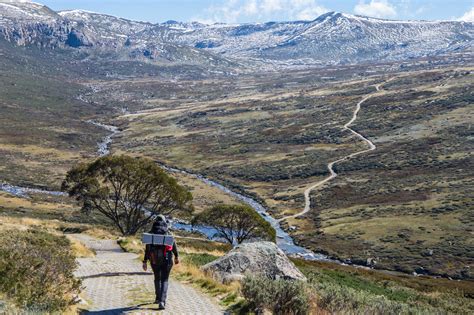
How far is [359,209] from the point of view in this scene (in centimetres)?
8725

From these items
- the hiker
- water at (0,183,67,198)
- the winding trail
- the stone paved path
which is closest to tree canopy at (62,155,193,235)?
the stone paved path

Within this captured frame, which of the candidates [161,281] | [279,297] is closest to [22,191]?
[161,281]

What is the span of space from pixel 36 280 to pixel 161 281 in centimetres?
298

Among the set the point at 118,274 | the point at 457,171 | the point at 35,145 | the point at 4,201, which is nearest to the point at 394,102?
the point at 457,171

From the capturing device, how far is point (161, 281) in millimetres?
12844

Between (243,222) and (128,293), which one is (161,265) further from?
(243,222)

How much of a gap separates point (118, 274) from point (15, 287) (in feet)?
25.9

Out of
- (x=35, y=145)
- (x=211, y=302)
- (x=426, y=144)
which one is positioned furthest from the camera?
(x=35, y=145)

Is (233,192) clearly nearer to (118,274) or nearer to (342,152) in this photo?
(342,152)

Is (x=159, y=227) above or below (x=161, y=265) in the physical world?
above

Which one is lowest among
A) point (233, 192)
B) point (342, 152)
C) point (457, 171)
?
point (233, 192)

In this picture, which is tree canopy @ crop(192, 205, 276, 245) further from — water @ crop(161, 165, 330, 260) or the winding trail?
the winding trail

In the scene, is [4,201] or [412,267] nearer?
[412,267]

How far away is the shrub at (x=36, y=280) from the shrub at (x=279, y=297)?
4395mm
